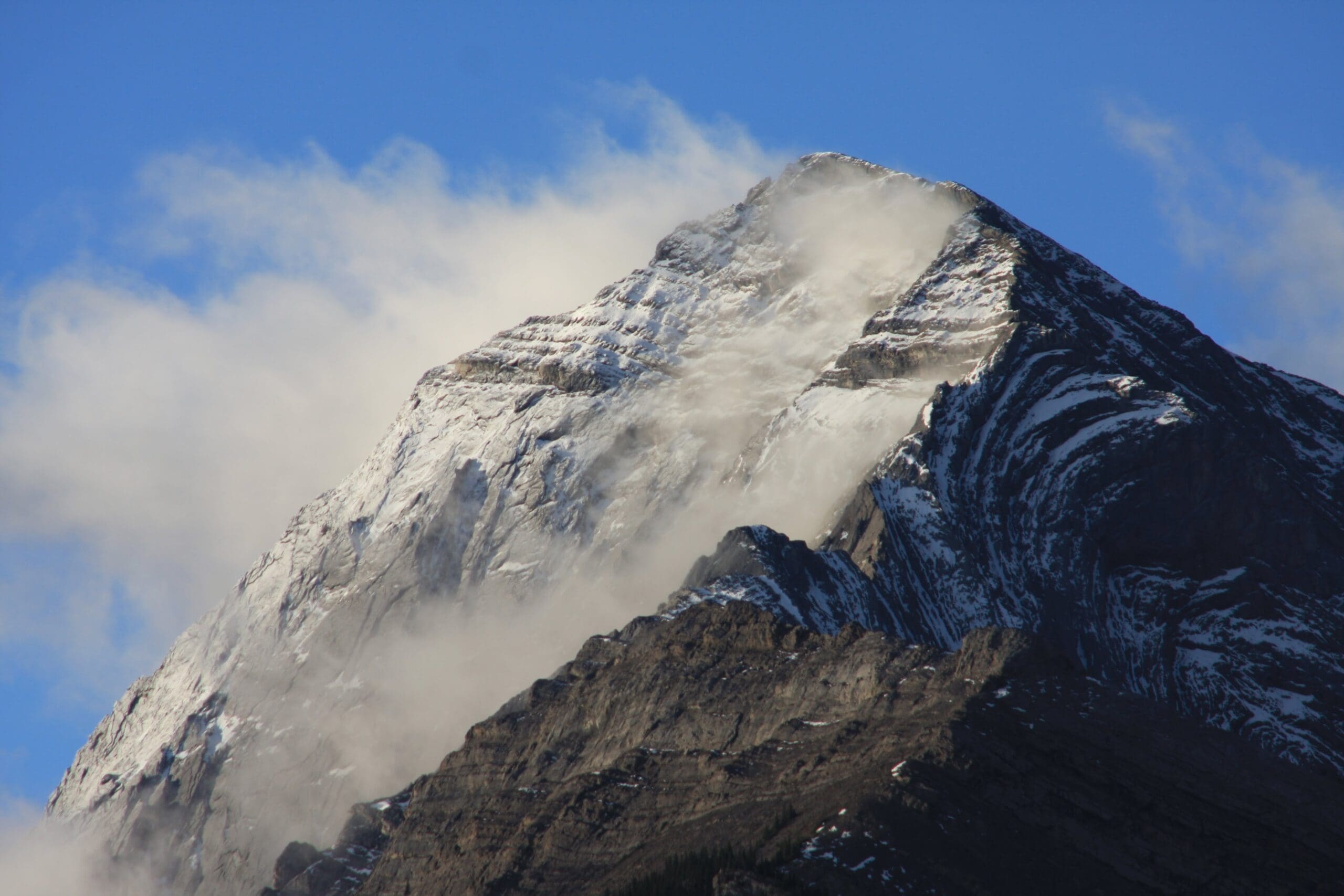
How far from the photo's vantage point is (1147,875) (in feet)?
620

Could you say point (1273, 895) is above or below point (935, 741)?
below

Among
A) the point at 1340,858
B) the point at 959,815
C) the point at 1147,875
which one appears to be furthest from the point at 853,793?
the point at 1340,858

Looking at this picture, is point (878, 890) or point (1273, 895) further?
point (1273, 895)

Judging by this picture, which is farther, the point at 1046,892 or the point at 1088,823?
the point at 1088,823

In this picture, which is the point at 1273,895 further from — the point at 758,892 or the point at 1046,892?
the point at 758,892

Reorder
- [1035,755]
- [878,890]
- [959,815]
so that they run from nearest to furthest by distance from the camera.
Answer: [878,890]
[959,815]
[1035,755]

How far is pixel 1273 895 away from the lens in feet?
622

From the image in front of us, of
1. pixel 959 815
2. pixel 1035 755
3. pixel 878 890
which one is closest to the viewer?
pixel 878 890

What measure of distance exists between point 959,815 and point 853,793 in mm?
7845

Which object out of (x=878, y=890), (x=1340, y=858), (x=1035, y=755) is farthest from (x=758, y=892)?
(x=1340, y=858)

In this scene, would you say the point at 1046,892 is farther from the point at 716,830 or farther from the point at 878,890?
the point at 716,830

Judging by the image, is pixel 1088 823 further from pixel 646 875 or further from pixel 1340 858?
pixel 646 875

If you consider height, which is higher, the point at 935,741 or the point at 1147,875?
the point at 935,741

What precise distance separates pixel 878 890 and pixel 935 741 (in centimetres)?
2202
